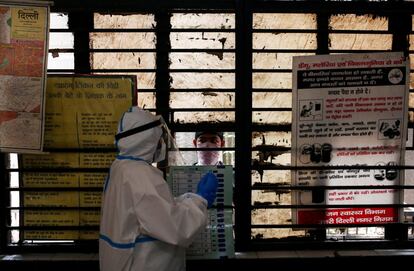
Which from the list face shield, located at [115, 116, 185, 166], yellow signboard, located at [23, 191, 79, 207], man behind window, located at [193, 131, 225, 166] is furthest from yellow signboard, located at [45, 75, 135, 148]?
man behind window, located at [193, 131, 225, 166]

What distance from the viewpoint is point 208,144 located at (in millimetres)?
4559

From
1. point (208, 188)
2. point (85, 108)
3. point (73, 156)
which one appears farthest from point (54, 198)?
point (208, 188)

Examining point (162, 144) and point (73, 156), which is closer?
point (162, 144)

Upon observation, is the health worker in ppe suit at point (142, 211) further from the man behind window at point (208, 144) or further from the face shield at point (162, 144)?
Result: the man behind window at point (208, 144)

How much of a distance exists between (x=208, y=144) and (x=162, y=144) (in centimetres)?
98

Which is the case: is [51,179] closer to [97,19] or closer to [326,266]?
[97,19]

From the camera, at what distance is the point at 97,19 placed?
14.8ft

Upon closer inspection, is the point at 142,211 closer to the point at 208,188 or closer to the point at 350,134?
the point at 208,188

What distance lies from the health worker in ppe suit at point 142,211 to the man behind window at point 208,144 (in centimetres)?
109

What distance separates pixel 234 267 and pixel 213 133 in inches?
60.4

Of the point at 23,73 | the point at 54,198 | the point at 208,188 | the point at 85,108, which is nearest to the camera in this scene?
the point at 208,188

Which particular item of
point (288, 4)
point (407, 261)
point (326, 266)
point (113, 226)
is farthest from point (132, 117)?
point (407, 261)

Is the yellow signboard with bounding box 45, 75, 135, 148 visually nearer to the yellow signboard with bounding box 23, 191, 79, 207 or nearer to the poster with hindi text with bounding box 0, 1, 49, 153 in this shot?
the poster with hindi text with bounding box 0, 1, 49, 153

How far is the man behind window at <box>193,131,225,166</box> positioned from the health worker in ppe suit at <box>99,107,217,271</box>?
1089 millimetres
